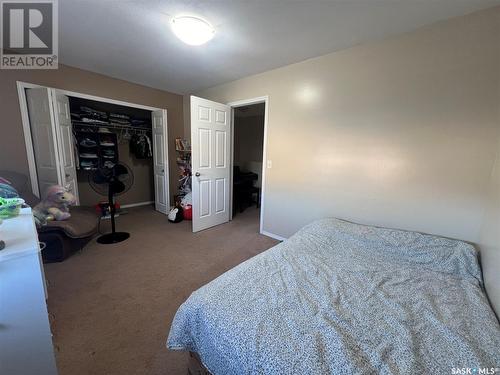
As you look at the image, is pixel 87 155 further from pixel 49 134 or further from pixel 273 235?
pixel 273 235

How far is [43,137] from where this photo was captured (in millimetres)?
2693

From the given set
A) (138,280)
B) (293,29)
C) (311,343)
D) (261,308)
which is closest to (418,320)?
(311,343)

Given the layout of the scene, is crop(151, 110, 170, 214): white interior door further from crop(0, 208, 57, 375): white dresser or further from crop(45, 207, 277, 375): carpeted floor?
crop(0, 208, 57, 375): white dresser

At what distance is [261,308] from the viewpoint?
1.04 m

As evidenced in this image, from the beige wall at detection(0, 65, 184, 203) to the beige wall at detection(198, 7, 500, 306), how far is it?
2402mm

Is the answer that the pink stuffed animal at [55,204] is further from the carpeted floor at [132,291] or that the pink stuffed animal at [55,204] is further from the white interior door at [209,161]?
the white interior door at [209,161]

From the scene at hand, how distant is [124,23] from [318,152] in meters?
2.34

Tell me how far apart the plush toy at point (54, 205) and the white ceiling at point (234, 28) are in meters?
1.66

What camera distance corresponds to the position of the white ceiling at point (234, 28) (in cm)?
156

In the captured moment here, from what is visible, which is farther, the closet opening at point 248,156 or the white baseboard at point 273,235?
the closet opening at point 248,156

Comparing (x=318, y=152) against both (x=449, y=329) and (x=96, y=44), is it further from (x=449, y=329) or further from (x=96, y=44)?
(x=96, y=44)

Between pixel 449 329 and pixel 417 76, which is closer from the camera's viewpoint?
pixel 449 329

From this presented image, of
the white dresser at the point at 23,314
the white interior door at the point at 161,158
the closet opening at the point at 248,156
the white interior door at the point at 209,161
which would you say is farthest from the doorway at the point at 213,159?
the white dresser at the point at 23,314

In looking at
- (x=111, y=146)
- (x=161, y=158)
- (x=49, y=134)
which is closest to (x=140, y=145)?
(x=111, y=146)
